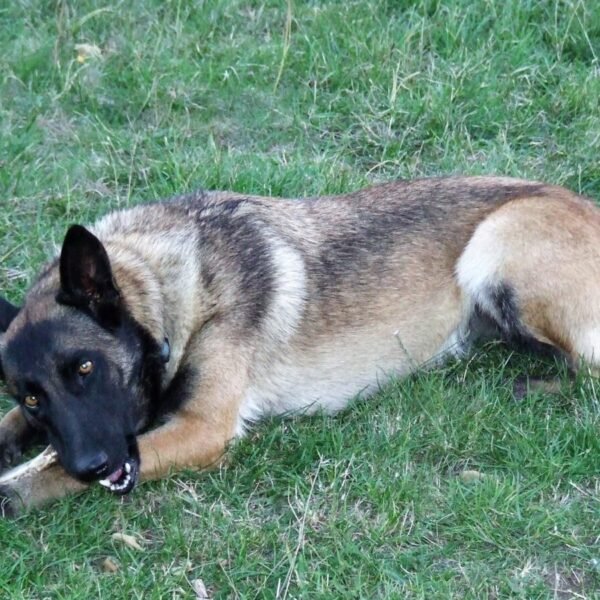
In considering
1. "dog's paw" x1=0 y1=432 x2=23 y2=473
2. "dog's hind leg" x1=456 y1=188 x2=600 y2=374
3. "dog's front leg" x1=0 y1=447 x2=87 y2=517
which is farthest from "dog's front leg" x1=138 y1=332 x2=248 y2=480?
"dog's hind leg" x1=456 y1=188 x2=600 y2=374

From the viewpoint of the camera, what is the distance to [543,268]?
4812 mm

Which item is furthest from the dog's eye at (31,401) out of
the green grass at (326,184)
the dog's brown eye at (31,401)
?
the green grass at (326,184)

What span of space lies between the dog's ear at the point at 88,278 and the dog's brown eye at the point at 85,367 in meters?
0.20

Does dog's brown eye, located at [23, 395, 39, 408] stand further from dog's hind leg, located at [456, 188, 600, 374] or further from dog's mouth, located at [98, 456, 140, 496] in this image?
dog's hind leg, located at [456, 188, 600, 374]

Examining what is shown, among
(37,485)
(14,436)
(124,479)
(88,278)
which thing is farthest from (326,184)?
(37,485)

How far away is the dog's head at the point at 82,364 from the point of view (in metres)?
3.96

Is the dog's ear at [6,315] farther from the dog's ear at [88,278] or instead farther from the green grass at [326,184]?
the green grass at [326,184]

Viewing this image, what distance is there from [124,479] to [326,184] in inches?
96.2

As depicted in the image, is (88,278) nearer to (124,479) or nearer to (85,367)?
(85,367)

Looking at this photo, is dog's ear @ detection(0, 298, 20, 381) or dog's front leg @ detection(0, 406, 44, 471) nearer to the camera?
dog's ear @ detection(0, 298, 20, 381)

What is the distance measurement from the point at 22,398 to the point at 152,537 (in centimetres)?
71

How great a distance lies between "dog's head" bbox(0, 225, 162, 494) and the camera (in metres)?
3.96

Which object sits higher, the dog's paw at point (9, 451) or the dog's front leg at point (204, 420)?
the dog's front leg at point (204, 420)

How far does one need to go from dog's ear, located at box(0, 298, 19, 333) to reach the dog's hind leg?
76.1 inches
